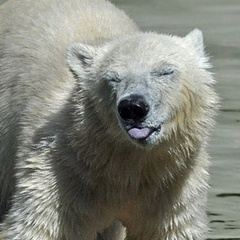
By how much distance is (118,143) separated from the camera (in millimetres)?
5145

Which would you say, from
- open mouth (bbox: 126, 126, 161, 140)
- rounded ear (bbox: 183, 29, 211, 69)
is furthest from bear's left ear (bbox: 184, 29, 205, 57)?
open mouth (bbox: 126, 126, 161, 140)

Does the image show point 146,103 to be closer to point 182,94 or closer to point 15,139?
point 182,94

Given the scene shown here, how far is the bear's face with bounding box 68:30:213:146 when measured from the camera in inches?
192

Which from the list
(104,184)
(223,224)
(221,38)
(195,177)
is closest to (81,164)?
(104,184)

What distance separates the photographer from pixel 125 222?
545cm

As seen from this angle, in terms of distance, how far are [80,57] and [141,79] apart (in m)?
0.49

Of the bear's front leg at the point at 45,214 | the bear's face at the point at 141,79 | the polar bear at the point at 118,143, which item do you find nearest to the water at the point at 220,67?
the polar bear at the point at 118,143

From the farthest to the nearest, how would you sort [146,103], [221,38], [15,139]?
1. [221,38]
2. [15,139]
3. [146,103]

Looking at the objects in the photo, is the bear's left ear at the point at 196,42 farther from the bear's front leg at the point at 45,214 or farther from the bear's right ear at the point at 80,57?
the bear's front leg at the point at 45,214

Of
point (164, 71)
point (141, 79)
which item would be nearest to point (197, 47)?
point (164, 71)

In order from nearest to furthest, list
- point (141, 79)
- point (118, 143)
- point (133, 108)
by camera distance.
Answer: point (133, 108)
point (141, 79)
point (118, 143)

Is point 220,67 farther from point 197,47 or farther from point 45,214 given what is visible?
point 45,214

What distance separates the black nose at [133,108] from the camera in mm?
4781

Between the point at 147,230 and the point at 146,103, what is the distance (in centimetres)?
79
